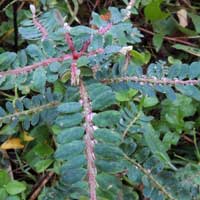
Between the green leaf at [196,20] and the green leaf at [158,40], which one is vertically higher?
the green leaf at [196,20]

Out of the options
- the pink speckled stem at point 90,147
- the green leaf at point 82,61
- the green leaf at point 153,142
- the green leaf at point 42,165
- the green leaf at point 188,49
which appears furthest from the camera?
the green leaf at point 188,49

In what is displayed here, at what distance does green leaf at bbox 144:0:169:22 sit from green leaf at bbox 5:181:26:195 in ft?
2.25

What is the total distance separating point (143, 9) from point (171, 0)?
0.41 ft

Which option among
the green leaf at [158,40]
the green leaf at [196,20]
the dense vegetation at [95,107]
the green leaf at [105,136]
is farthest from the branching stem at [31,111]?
the green leaf at [196,20]

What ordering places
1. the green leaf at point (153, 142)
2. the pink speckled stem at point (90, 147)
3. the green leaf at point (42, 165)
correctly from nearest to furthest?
the pink speckled stem at point (90, 147)
the green leaf at point (153, 142)
the green leaf at point (42, 165)

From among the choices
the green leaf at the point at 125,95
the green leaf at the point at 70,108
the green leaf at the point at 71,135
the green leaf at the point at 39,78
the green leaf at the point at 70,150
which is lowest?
the green leaf at the point at 125,95

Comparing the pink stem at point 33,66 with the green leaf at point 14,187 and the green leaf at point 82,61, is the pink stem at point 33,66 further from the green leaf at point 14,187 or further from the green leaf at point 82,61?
the green leaf at point 14,187

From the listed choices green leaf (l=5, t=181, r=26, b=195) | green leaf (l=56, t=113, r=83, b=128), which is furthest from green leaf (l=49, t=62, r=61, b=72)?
green leaf (l=5, t=181, r=26, b=195)

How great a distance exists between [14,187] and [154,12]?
717 millimetres

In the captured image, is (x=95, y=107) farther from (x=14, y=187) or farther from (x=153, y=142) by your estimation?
(x=14, y=187)

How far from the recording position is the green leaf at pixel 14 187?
1368mm

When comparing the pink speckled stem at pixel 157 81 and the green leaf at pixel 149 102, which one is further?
the green leaf at pixel 149 102

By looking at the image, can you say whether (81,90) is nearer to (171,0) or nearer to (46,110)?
(46,110)

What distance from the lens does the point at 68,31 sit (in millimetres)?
1069
